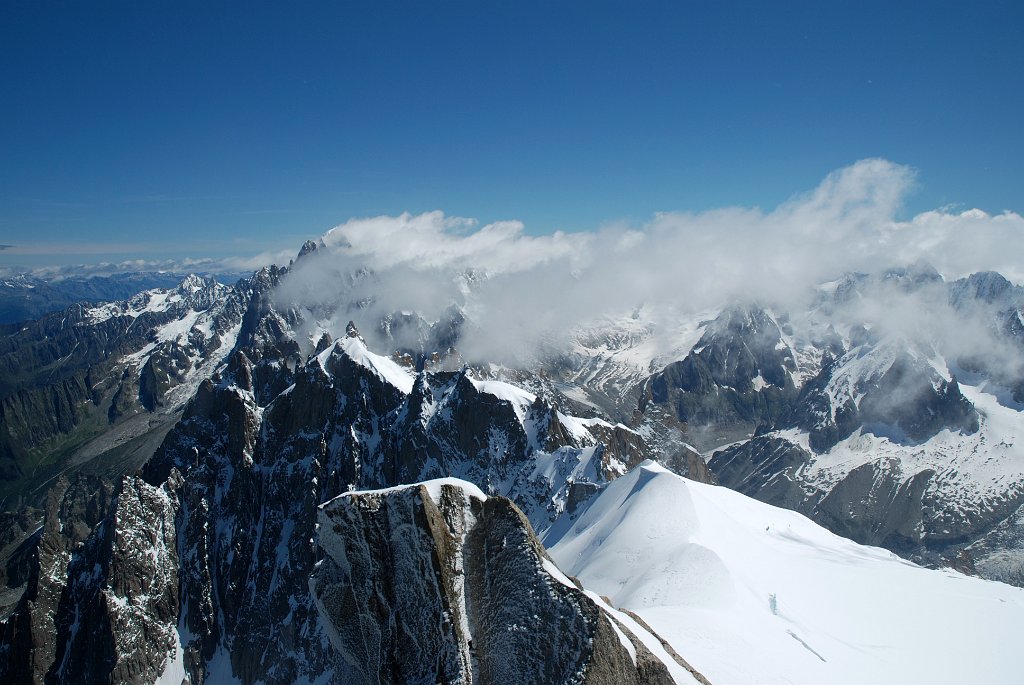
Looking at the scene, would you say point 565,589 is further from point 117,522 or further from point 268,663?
point 117,522

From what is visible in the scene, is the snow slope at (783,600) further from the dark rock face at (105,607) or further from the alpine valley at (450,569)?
the dark rock face at (105,607)

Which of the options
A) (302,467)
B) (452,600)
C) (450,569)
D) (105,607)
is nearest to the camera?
(452,600)

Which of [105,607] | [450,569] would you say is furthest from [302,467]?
[450,569]

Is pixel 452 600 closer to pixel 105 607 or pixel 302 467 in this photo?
pixel 302 467

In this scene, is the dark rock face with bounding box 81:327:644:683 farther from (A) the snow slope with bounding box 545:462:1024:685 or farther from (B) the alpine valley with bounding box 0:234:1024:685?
(A) the snow slope with bounding box 545:462:1024:685

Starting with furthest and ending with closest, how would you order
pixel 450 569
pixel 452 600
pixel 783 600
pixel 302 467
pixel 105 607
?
1. pixel 302 467
2. pixel 105 607
3. pixel 783 600
4. pixel 450 569
5. pixel 452 600

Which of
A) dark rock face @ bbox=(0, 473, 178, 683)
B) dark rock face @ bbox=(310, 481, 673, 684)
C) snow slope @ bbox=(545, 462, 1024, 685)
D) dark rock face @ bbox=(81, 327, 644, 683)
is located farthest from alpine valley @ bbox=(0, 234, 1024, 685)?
dark rock face @ bbox=(81, 327, 644, 683)

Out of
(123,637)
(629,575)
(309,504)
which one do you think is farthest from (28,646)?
(629,575)
